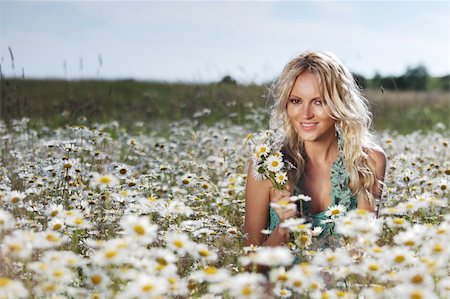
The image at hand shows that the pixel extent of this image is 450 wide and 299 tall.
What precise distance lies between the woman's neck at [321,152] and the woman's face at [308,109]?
0.26m

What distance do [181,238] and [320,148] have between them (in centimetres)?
182

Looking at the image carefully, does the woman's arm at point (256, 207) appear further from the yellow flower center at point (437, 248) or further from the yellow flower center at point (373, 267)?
the yellow flower center at point (437, 248)

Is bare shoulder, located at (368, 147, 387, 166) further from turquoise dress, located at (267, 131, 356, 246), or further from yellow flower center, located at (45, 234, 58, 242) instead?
yellow flower center, located at (45, 234, 58, 242)

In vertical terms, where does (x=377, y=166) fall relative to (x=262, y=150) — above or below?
below

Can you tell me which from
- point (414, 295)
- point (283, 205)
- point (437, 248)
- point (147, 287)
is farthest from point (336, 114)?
point (147, 287)

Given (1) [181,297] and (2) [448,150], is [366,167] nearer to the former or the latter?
(1) [181,297]

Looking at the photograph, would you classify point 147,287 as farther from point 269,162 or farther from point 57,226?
point 269,162

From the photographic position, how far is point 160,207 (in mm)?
3139

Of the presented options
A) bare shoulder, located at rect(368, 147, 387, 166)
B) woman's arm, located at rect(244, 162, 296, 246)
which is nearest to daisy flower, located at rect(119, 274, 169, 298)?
woman's arm, located at rect(244, 162, 296, 246)

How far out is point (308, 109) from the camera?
3.64m

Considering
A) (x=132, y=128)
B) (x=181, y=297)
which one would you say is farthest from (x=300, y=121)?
(x=132, y=128)

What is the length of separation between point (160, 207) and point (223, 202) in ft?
3.48

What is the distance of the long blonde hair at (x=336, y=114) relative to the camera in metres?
3.65

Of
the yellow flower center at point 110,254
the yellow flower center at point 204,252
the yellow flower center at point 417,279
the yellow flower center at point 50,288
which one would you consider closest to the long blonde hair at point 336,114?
the yellow flower center at point 204,252
